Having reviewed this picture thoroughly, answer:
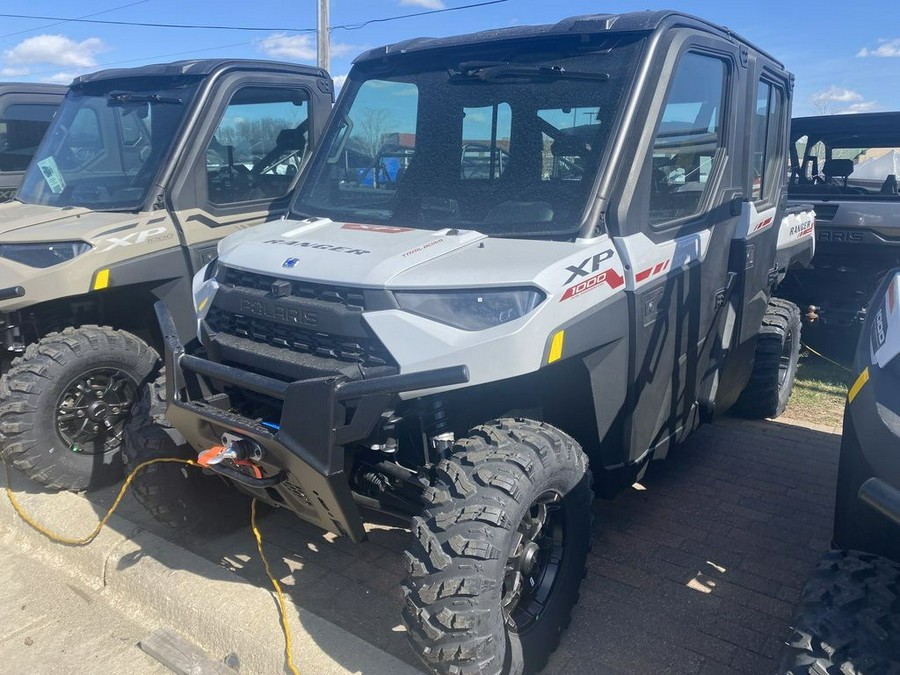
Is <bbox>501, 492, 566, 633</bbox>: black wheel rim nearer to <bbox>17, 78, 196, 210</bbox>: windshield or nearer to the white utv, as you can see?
the white utv

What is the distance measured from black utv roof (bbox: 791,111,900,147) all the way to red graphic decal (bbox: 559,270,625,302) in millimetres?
5273

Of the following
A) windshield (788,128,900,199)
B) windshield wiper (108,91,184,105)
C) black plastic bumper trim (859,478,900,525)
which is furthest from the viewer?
windshield (788,128,900,199)

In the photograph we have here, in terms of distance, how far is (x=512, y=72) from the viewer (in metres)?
3.40

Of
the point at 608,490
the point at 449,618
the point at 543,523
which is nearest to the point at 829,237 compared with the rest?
the point at 608,490

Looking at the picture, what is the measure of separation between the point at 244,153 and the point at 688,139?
2.99 meters

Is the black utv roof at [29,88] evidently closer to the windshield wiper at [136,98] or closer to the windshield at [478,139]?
the windshield wiper at [136,98]

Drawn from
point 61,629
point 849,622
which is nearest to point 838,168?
point 849,622

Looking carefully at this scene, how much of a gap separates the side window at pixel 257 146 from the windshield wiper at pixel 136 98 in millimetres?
332

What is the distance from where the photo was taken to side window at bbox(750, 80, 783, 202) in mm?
4480

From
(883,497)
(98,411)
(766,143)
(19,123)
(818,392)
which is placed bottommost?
(818,392)

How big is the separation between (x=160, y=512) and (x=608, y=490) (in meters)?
2.17

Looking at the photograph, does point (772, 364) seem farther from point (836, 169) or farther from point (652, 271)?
point (836, 169)

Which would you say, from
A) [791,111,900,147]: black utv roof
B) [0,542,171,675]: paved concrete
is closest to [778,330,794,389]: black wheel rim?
[791,111,900,147]: black utv roof

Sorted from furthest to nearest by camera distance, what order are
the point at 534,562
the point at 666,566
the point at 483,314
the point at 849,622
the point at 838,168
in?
the point at 838,168
the point at 666,566
the point at 534,562
the point at 483,314
the point at 849,622
